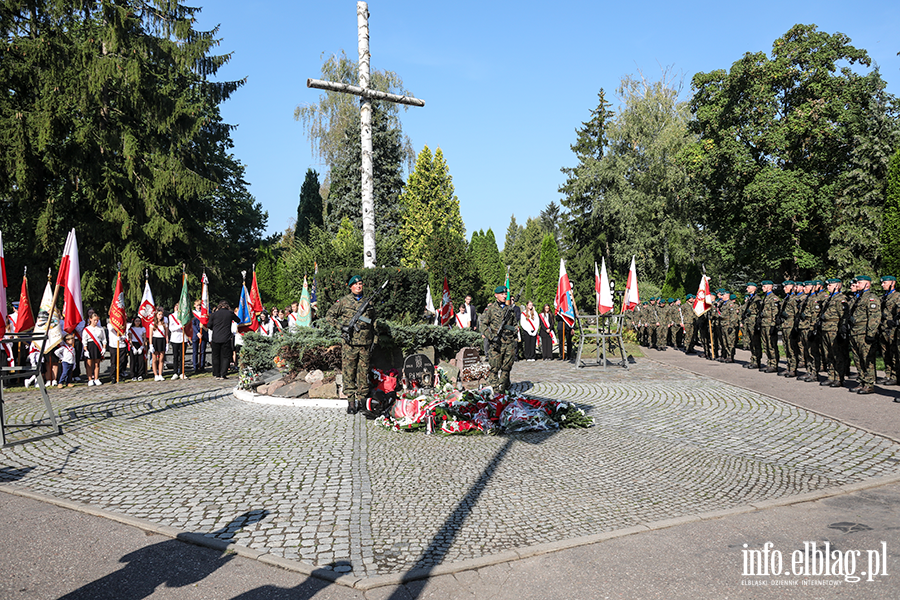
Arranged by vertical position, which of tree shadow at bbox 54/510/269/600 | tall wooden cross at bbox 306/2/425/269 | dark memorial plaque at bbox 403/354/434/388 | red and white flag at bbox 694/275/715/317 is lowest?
tree shadow at bbox 54/510/269/600

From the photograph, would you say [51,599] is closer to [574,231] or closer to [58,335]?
[58,335]

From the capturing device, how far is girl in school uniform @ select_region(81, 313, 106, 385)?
14.1 metres

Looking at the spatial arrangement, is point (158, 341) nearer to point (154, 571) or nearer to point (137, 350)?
point (137, 350)

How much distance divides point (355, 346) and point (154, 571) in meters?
5.66

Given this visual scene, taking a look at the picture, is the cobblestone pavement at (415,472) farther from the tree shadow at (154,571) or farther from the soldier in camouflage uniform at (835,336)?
the soldier in camouflage uniform at (835,336)

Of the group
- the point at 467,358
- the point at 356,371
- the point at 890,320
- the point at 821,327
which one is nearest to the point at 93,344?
the point at 356,371

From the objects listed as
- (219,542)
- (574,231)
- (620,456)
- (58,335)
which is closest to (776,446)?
(620,456)

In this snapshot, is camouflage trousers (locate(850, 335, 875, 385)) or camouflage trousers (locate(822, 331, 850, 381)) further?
camouflage trousers (locate(822, 331, 850, 381))

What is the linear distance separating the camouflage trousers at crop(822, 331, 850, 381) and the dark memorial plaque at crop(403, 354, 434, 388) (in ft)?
25.5

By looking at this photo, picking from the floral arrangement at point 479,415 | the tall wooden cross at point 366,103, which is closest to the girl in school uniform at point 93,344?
the tall wooden cross at point 366,103

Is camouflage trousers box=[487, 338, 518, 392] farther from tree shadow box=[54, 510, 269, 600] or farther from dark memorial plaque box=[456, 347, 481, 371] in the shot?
tree shadow box=[54, 510, 269, 600]

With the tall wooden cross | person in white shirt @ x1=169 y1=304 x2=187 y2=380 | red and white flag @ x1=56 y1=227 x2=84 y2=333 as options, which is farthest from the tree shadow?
person in white shirt @ x1=169 y1=304 x2=187 y2=380

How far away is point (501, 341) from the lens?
33.7 ft

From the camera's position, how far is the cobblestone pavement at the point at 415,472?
472 centimetres
